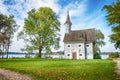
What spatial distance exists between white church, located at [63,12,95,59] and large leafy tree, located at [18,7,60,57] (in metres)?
6.61

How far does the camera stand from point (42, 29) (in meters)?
53.5

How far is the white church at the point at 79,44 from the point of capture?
197ft

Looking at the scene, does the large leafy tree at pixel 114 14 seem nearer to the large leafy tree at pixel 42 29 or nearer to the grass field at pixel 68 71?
the grass field at pixel 68 71

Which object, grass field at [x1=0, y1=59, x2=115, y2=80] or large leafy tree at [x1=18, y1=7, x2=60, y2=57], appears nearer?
grass field at [x1=0, y1=59, x2=115, y2=80]

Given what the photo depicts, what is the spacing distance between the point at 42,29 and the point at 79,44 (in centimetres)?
1239

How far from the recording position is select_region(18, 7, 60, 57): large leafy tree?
5422 centimetres

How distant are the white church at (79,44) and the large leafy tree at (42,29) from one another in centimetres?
661

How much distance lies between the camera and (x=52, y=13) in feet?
184

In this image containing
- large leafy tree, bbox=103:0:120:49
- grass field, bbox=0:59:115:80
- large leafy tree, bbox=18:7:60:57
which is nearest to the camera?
grass field, bbox=0:59:115:80

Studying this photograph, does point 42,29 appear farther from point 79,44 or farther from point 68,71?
point 68,71

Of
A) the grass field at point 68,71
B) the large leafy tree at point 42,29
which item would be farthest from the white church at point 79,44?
the grass field at point 68,71

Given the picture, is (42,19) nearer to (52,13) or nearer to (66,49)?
(52,13)

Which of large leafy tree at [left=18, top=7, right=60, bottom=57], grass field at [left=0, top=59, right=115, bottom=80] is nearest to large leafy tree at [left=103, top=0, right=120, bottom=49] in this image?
grass field at [left=0, top=59, right=115, bottom=80]

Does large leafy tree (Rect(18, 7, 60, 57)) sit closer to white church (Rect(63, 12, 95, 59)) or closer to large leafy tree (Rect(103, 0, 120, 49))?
white church (Rect(63, 12, 95, 59))
